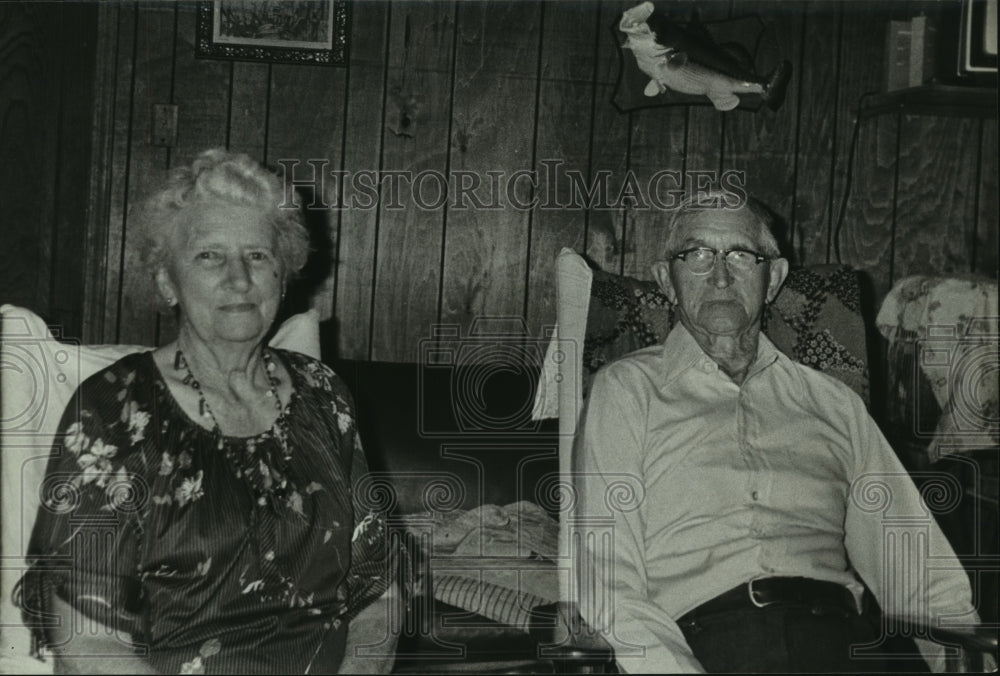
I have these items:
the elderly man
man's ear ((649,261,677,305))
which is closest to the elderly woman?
the elderly man

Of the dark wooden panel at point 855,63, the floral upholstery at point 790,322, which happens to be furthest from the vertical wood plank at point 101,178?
the dark wooden panel at point 855,63

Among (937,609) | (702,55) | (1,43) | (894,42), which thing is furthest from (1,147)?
(894,42)

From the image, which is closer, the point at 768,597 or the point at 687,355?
the point at 768,597

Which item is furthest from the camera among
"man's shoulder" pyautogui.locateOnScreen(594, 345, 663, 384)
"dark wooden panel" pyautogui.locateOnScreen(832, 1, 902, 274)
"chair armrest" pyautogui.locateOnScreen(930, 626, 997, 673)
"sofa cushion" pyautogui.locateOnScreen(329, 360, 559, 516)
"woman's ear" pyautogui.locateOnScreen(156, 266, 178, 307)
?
"dark wooden panel" pyautogui.locateOnScreen(832, 1, 902, 274)

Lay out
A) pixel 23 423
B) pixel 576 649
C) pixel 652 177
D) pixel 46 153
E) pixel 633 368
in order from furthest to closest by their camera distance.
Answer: pixel 652 177, pixel 46 153, pixel 633 368, pixel 23 423, pixel 576 649

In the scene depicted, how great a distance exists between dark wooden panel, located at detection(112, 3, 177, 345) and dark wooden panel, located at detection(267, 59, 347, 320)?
262mm

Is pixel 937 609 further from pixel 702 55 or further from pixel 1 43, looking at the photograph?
pixel 1 43

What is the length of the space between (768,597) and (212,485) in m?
0.96

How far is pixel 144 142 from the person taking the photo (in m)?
2.61

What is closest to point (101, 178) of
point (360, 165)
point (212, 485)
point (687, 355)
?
point (360, 165)

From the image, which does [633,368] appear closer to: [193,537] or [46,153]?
[193,537]

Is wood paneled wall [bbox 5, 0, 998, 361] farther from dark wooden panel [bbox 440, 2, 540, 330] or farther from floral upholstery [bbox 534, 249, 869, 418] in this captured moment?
floral upholstery [bbox 534, 249, 869, 418]

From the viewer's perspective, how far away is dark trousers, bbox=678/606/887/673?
1771mm

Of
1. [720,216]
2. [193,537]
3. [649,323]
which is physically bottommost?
[193,537]
